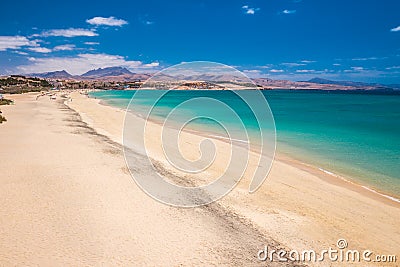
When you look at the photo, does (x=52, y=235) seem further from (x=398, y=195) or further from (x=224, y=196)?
(x=398, y=195)

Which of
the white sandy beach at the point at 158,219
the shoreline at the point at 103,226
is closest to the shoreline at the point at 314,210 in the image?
the white sandy beach at the point at 158,219

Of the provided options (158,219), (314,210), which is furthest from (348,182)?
(158,219)

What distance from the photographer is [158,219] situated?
24.6 ft

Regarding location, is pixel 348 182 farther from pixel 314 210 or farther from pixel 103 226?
pixel 103 226

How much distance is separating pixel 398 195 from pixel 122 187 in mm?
9889

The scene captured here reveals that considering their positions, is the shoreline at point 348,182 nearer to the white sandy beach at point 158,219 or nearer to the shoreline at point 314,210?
the shoreline at point 314,210

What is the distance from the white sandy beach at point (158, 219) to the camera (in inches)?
237

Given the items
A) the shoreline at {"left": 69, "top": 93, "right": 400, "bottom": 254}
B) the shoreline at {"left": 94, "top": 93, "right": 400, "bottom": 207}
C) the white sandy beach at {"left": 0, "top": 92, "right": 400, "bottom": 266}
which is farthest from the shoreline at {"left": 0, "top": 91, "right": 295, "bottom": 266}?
the shoreline at {"left": 94, "top": 93, "right": 400, "bottom": 207}

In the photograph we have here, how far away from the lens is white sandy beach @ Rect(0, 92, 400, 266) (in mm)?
6010

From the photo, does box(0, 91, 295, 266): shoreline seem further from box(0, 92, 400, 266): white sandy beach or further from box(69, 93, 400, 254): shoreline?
box(69, 93, 400, 254): shoreline

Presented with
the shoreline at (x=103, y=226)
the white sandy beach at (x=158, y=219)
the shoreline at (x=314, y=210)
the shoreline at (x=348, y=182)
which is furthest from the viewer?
the shoreline at (x=348, y=182)

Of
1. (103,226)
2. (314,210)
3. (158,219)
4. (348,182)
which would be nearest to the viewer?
(103,226)

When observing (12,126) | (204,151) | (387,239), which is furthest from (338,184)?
(12,126)

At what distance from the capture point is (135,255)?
5922 mm
